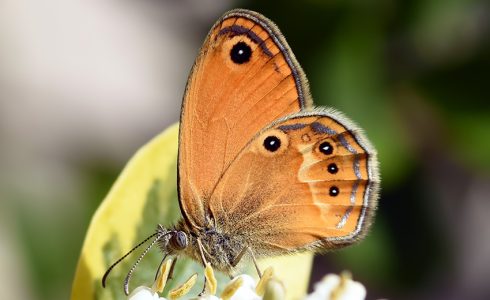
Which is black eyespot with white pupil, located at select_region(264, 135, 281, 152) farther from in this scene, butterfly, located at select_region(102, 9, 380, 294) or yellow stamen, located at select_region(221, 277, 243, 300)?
yellow stamen, located at select_region(221, 277, 243, 300)

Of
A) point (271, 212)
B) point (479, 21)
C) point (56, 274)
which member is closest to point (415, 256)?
point (479, 21)

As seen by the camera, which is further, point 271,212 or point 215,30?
point 271,212

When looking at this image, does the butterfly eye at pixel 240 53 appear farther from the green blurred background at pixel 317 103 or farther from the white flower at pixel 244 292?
the green blurred background at pixel 317 103

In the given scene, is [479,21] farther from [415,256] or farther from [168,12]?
[168,12]

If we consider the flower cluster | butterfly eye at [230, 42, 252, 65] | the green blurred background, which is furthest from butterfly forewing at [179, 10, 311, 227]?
the green blurred background

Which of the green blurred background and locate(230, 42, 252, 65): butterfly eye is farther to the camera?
the green blurred background

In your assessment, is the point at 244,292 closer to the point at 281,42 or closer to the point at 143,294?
the point at 143,294

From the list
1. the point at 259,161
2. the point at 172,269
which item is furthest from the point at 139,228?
the point at 259,161
